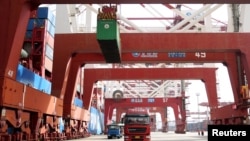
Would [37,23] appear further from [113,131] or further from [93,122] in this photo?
[93,122]

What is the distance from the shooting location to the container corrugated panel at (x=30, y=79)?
50.2ft

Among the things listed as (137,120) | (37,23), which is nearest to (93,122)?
(37,23)

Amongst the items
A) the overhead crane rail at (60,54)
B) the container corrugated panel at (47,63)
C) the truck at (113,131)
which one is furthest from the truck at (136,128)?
the truck at (113,131)

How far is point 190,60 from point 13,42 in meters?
15.3

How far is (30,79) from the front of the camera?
16.8 meters

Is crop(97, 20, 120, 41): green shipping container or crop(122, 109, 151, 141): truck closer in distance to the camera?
crop(97, 20, 120, 41): green shipping container

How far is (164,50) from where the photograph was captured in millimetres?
20344

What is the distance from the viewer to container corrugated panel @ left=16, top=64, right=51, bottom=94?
15.3 m

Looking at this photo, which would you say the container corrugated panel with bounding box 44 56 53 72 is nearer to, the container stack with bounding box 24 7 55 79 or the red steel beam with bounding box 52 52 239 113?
the container stack with bounding box 24 7 55 79

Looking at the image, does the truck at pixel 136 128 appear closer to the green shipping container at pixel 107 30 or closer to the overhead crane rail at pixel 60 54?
the overhead crane rail at pixel 60 54

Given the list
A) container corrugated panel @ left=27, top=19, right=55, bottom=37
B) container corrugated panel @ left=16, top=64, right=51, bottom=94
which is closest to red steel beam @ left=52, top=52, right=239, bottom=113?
container corrugated panel @ left=16, top=64, right=51, bottom=94

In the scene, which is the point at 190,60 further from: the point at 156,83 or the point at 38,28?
the point at 156,83

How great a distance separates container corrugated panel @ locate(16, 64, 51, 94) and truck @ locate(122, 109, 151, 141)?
18.3 ft

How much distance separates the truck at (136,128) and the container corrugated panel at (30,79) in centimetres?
559
